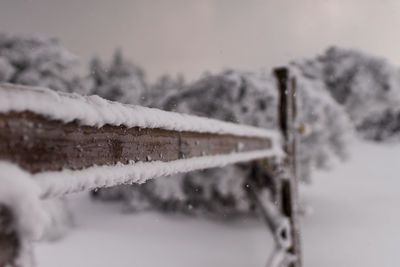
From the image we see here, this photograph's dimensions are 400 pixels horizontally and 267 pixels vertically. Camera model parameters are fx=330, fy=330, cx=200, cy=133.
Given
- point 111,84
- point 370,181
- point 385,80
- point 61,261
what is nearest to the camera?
point 61,261

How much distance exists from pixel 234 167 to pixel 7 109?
7108mm

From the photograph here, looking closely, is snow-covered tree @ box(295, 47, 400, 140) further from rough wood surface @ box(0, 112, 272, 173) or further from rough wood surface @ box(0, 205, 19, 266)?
rough wood surface @ box(0, 205, 19, 266)

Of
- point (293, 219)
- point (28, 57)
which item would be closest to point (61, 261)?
point (293, 219)

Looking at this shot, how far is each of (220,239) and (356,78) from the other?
17.9 ft

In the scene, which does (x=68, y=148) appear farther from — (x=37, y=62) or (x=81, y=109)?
(x=37, y=62)

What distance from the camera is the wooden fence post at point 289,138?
376 cm

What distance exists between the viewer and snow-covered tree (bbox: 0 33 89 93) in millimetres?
8812

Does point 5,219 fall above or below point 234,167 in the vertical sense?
above

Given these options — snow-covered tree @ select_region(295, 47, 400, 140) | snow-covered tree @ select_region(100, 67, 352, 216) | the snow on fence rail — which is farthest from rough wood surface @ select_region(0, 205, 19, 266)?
snow-covered tree @ select_region(295, 47, 400, 140)

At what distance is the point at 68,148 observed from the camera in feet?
2.57

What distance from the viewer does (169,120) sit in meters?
1.23

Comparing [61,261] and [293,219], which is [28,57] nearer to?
[61,261]

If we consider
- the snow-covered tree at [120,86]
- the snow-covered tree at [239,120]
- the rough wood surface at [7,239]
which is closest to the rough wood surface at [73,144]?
the rough wood surface at [7,239]

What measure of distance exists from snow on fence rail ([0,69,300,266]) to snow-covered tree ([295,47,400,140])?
8305 mm
